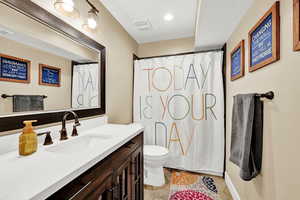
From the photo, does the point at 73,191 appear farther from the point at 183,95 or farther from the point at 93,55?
the point at 183,95

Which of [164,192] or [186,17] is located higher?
[186,17]

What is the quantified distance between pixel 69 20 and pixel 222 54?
1954 mm

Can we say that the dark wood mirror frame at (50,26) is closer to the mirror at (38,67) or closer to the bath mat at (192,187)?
the mirror at (38,67)

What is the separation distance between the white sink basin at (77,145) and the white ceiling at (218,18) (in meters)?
1.44

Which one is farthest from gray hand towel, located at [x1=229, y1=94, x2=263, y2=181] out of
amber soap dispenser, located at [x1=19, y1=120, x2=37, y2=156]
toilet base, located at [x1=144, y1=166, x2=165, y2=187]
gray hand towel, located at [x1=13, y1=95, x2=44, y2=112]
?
gray hand towel, located at [x1=13, y1=95, x2=44, y2=112]

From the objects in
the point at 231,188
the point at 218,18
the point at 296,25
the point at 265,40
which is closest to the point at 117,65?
the point at 218,18

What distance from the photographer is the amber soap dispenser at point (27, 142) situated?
0.69 m

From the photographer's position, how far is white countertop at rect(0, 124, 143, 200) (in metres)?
0.41

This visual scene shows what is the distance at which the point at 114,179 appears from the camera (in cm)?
81

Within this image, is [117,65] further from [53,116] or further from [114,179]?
[114,179]

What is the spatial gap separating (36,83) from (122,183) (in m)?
0.92

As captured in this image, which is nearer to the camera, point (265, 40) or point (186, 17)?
point (265, 40)

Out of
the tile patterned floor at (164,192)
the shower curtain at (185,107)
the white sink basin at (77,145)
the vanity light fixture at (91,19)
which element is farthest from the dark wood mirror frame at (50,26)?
the tile patterned floor at (164,192)

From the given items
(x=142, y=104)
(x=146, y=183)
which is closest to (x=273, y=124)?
(x=146, y=183)
